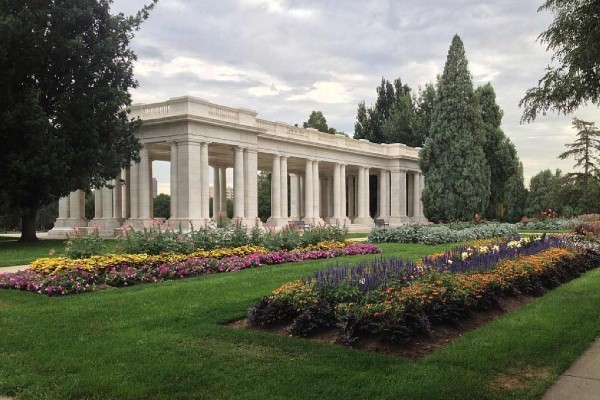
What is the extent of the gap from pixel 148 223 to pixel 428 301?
87.5 ft

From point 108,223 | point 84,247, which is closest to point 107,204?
point 108,223

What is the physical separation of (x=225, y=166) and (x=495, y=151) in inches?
946

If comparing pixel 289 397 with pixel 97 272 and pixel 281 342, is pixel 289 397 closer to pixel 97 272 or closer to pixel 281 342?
pixel 281 342

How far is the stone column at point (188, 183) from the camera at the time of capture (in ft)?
98.6

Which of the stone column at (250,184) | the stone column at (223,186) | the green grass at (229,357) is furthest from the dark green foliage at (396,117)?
the green grass at (229,357)

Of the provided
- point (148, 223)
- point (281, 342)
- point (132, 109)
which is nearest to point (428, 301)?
point (281, 342)

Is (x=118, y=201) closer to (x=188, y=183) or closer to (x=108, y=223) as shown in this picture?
(x=108, y=223)

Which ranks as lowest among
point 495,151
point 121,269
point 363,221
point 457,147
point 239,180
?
point 363,221

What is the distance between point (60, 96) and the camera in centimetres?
2523

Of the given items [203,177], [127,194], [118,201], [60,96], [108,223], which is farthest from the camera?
[127,194]

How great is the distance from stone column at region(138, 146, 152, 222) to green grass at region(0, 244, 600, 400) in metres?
23.0

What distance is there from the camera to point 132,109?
32.8m

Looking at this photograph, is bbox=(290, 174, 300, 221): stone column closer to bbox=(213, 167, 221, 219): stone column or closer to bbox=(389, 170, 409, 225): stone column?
bbox=(213, 167, 221, 219): stone column

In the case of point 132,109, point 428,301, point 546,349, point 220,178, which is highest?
point 132,109
